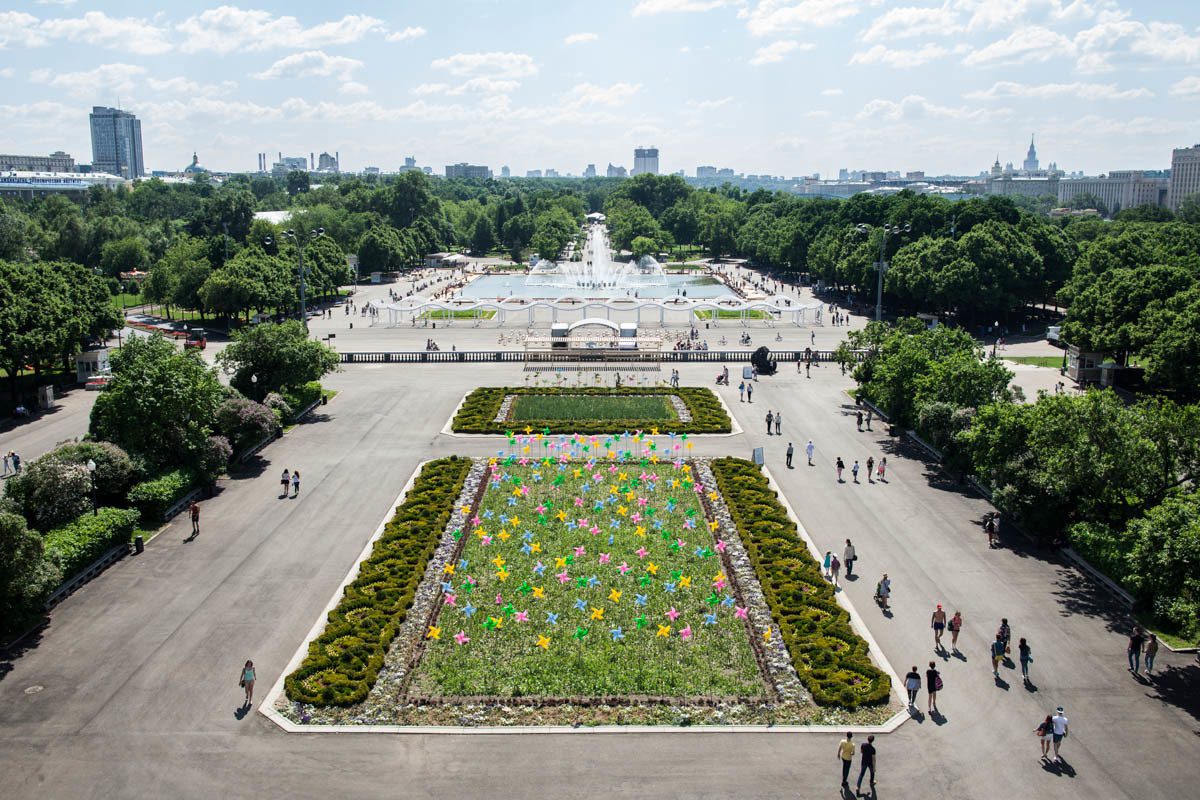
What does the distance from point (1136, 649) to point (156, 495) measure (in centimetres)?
2965

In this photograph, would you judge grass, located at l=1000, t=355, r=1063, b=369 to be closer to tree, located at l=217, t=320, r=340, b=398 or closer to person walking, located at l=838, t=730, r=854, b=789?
tree, located at l=217, t=320, r=340, b=398

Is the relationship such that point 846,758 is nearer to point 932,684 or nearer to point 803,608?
point 932,684

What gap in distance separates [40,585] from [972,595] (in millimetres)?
25183

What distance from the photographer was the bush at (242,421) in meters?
37.5

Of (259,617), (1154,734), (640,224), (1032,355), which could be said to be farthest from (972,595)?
(640,224)

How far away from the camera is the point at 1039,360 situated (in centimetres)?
6247

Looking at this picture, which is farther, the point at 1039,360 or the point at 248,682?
the point at 1039,360

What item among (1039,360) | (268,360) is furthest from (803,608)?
(1039,360)

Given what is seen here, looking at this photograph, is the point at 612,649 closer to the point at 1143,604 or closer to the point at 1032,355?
the point at 1143,604

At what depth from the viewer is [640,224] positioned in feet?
477

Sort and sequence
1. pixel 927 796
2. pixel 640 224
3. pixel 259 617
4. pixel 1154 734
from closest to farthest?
pixel 927 796, pixel 1154 734, pixel 259 617, pixel 640 224

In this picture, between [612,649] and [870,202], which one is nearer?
[612,649]

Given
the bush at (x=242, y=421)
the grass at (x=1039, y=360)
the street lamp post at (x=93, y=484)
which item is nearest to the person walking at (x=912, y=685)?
the street lamp post at (x=93, y=484)

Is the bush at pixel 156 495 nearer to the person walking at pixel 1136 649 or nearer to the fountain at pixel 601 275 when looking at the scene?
the person walking at pixel 1136 649
